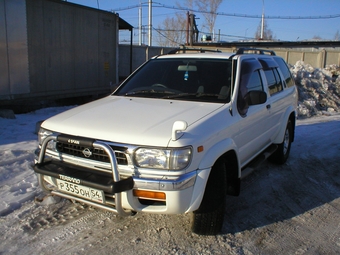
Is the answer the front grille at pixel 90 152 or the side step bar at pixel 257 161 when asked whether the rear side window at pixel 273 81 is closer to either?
the side step bar at pixel 257 161

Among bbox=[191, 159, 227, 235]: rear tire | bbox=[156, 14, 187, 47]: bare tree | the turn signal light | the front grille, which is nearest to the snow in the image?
bbox=[191, 159, 227, 235]: rear tire

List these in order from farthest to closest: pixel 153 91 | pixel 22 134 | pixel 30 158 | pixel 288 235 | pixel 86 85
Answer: pixel 86 85 < pixel 22 134 < pixel 30 158 < pixel 153 91 < pixel 288 235

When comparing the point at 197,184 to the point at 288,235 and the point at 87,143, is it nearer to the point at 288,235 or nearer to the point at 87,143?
the point at 87,143

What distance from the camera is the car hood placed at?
3.04 meters

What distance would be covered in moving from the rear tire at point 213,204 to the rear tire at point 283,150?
8.99 ft

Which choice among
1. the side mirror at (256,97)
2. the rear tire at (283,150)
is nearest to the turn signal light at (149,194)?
the side mirror at (256,97)

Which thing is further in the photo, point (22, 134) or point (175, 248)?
point (22, 134)

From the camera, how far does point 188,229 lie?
12.0 feet

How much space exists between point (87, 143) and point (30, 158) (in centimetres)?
292

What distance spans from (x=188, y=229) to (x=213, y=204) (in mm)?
517

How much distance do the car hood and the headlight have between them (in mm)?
77

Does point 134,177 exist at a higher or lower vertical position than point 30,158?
higher

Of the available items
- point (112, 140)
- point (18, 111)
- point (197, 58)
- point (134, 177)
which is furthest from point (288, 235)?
point (18, 111)

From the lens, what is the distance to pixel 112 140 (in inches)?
120
